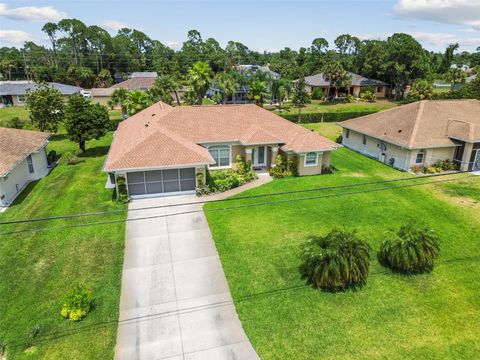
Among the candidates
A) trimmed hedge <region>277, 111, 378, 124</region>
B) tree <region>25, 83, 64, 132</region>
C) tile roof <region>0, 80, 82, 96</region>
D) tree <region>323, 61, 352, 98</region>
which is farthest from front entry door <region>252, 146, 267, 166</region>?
tile roof <region>0, 80, 82, 96</region>

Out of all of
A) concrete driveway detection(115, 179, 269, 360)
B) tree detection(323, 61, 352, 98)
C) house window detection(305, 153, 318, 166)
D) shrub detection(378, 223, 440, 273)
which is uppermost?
tree detection(323, 61, 352, 98)

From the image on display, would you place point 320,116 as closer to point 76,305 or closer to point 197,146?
point 197,146

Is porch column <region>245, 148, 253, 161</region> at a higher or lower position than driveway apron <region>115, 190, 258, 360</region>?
higher

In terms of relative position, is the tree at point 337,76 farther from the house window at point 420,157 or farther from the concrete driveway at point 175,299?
the concrete driveway at point 175,299

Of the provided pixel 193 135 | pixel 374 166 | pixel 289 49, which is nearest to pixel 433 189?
pixel 374 166

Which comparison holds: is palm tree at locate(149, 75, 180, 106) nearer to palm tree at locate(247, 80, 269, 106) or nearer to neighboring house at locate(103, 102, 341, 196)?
palm tree at locate(247, 80, 269, 106)

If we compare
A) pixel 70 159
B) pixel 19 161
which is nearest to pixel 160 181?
pixel 19 161

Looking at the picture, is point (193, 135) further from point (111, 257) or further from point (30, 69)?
point (30, 69)
